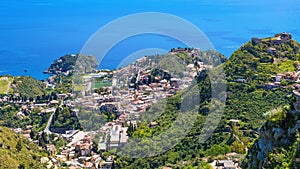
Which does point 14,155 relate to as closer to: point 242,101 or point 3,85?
point 242,101

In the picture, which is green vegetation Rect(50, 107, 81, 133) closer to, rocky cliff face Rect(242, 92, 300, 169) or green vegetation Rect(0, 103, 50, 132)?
green vegetation Rect(0, 103, 50, 132)

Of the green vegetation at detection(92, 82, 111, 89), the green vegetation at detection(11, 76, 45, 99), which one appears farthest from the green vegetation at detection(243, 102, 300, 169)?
the green vegetation at detection(11, 76, 45, 99)

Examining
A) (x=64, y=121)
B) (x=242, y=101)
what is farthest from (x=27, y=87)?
(x=242, y=101)

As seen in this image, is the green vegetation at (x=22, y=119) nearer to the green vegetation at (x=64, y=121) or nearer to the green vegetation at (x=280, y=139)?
the green vegetation at (x=64, y=121)

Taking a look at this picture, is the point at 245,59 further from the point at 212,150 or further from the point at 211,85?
the point at 212,150

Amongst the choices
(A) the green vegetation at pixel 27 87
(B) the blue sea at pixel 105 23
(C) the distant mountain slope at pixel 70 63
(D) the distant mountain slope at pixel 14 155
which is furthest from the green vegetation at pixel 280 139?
(C) the distant mountain slope at pixel 70 63

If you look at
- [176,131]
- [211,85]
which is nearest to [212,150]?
[176,131]
